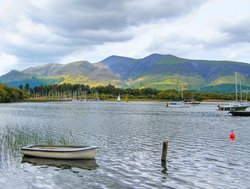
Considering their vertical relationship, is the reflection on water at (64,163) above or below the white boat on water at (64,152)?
below

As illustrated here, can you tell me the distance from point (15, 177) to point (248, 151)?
94.1ft

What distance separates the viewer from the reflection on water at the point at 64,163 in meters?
31.8

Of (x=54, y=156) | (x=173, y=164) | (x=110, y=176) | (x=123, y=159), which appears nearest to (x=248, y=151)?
(x=173, y=164)

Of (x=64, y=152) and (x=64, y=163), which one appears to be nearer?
(x=64, y=163)

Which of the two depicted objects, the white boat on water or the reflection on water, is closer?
the reflection on water

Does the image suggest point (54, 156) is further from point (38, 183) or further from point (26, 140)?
point (26, 140)

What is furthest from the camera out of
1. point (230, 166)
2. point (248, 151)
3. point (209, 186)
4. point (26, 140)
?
point (26, 140)

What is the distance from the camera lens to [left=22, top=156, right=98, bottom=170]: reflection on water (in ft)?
104

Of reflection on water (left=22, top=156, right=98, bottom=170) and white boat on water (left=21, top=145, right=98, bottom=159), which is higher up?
white boat on water (left=21, top=145, right=98, bottom=159)

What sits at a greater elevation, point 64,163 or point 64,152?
point 64,152

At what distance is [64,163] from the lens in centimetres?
3300

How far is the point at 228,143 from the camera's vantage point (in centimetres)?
4778

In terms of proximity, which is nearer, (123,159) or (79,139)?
(123,159)

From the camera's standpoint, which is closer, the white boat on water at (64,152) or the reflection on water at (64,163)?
the reflection on water at (64,163)
